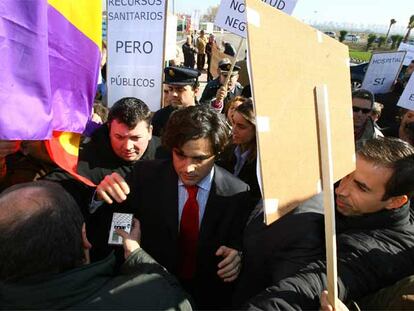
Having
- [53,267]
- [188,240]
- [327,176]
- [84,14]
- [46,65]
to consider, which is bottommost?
[188,240]

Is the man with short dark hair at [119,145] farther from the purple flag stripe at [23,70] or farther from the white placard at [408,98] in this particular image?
the white placard at [408,98]

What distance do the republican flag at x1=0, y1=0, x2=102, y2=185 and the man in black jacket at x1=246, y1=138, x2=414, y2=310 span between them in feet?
4.51

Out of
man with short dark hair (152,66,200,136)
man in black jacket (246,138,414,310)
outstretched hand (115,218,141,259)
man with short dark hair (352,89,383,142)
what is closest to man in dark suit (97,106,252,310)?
outstretched hand (115,218,141,259)

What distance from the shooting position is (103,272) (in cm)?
121

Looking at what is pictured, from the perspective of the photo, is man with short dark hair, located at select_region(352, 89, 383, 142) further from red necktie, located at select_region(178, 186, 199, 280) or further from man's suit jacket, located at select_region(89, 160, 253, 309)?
red necktie, located at select_region(178, 186, 199, 280)

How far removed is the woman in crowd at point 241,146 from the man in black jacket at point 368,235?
47.3 inches

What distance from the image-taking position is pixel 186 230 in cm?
201

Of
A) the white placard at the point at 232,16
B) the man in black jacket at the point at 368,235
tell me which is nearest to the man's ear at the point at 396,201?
the man in black jacket at the point at 368,235

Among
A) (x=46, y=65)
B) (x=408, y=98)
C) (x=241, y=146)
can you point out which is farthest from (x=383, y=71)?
(x=46, y=65)

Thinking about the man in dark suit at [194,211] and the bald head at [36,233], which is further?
the man in dark suit at [194,211]

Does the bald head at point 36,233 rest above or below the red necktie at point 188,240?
above

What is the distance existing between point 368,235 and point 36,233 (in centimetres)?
109

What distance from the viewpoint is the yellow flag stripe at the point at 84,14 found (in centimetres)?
220

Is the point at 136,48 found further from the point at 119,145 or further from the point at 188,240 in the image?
the point at 188,240
